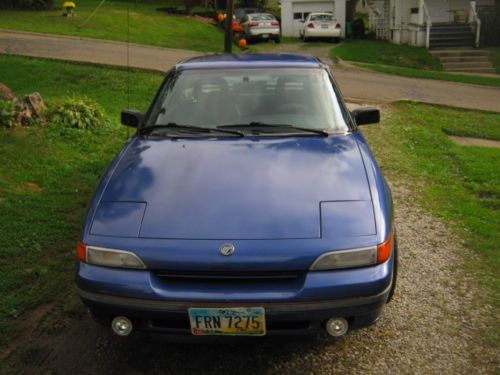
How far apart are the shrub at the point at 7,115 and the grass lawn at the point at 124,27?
14.1 m

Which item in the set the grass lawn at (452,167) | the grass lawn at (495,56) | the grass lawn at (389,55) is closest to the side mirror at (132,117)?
the grass lawn at (452,167)

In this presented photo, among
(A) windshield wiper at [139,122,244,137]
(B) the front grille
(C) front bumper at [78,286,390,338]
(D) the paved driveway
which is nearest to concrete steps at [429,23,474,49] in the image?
(D) the paved driveway

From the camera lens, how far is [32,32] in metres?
20.0

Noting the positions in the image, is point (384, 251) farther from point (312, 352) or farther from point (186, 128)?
point (186, 128)

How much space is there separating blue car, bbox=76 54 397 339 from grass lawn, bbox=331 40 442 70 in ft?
62.4

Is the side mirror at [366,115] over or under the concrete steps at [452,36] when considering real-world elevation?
under

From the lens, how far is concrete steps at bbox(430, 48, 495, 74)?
2114 cm

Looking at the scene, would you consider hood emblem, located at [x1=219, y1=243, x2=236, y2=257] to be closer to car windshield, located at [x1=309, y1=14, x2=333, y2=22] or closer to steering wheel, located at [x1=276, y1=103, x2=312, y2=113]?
steering wheel, located at [x1=276, y1=103, x2=312, y2=113]

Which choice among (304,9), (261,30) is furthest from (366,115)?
(304,9)

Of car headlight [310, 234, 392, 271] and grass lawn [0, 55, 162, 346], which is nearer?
car headlight [310, 234, 392, 271]

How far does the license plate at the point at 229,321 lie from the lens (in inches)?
112

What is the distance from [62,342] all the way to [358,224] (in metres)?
1.90

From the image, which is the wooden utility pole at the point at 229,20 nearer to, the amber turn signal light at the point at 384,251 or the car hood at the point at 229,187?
the car hood at the point at 229,187

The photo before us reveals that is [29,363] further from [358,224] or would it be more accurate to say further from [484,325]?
[484,325]
